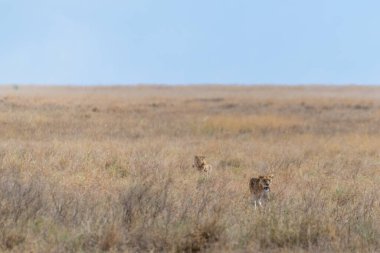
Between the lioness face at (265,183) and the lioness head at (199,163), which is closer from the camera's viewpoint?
the lioness face at (265,183)

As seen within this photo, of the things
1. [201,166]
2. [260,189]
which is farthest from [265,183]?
[201,166]

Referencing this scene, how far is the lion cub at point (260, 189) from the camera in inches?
333

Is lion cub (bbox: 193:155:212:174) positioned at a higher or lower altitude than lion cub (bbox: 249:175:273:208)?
lower

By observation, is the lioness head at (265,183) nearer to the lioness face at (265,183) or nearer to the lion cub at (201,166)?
the lioness face at (265,183)

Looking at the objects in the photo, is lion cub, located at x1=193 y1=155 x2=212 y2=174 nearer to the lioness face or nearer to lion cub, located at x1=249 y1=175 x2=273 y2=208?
lion cub, located at x1=249 y1=175 x2=273 y2=208

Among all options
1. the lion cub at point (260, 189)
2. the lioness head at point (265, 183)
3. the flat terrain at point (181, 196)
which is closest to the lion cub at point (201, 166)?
the flat terrain at point (181, 196)

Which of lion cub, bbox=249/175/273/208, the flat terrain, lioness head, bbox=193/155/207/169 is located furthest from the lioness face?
lioness head, bbox=193/155/207/169

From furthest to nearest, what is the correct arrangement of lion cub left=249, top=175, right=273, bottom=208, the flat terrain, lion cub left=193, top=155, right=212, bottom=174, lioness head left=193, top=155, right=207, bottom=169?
lioness head left=193, top=155, right=207, bottom=169 < lion cub left=193, top=155, right=212, bottom=174 < lion cub left=249, top=175, right=273, bottom=208 < the flat terrain

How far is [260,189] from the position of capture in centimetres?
863

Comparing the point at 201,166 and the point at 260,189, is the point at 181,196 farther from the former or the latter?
the point at 201,166

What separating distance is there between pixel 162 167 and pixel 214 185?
2036 mm

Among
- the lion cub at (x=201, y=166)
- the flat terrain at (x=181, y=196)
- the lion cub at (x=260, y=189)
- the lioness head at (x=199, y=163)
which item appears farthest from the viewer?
the lioness head at (x=199, y=163)

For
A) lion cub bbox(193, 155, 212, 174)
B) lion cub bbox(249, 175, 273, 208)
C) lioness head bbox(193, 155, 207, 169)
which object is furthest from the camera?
lioness head bbox(193, 155, 207, 169)

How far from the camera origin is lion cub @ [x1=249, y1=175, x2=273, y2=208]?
8461mm
